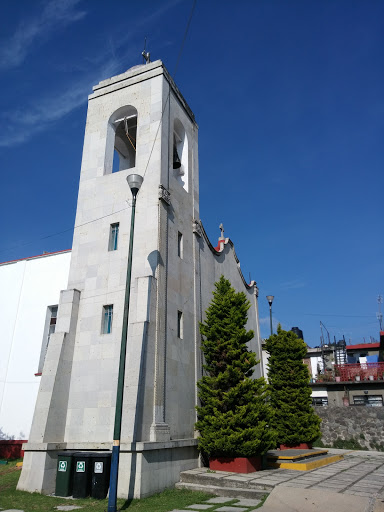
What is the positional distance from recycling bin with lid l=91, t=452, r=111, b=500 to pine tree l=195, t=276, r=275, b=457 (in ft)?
13.4

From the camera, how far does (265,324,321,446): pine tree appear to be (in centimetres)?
1988

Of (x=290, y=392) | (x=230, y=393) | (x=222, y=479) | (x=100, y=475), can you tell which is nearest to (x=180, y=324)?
(x=230, y=393)

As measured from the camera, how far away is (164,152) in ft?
56.2

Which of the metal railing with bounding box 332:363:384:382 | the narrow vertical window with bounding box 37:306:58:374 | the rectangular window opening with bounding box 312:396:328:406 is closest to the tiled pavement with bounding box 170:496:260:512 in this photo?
the narrow vertical window with bounding box 37:306:58:374

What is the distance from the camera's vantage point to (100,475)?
36.9 feet

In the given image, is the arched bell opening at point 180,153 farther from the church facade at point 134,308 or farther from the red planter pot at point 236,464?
the red planter pot at point 236,464

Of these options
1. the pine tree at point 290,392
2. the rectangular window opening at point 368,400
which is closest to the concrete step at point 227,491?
the pine tree at point 290,392

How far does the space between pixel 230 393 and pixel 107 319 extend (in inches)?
203

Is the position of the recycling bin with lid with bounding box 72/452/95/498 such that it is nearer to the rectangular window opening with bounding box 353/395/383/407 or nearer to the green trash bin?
the green trash bin

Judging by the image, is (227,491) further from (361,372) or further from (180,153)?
(361,372)

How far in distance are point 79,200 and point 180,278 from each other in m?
5.72

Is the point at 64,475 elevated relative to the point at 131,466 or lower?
lower

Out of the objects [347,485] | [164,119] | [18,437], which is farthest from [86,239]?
[347,485]

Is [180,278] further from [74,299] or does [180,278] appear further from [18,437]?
[18,437]
